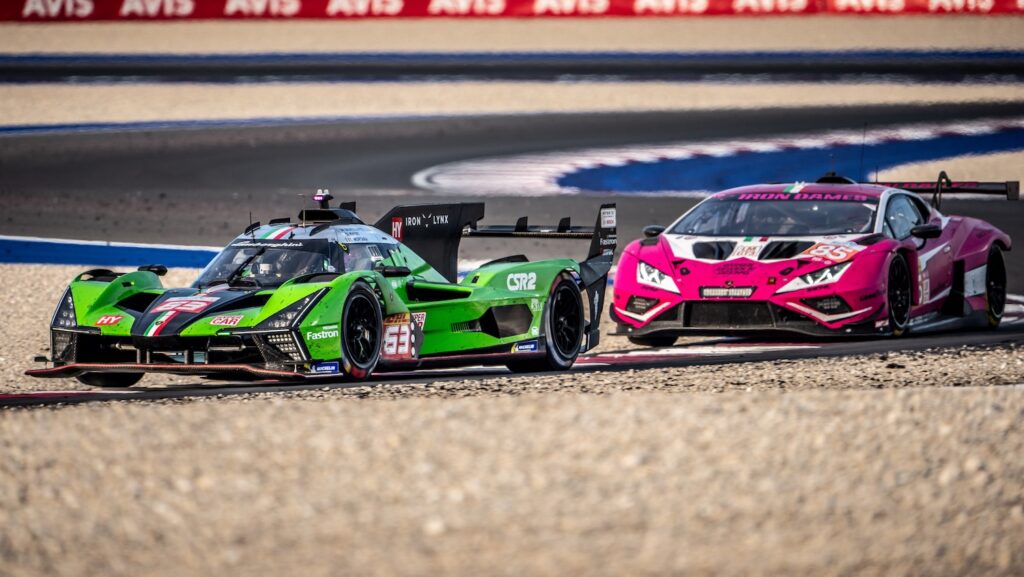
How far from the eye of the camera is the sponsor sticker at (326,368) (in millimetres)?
9383

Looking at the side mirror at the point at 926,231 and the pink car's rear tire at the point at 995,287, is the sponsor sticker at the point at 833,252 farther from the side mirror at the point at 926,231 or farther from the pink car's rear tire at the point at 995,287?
the pink car's rear tire at the point at 995,287

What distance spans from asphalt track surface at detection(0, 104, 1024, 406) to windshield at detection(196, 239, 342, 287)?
3.19 feet

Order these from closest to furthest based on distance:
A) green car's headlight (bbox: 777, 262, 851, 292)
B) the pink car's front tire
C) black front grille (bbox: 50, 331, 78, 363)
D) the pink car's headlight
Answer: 1. black front grille (bbox: 50, 331, 78, 363)
2. green car's headlight (bbox: 777, 262, 851, 292)
3. the pink car's headlight
4. the pink car's front tire

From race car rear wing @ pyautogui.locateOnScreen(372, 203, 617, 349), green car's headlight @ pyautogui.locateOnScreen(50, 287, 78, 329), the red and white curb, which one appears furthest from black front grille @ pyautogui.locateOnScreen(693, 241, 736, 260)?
the red and white curb

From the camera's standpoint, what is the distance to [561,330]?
11.6 metres

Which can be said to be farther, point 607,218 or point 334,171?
point 334,171

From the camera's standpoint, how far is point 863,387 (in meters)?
9.09

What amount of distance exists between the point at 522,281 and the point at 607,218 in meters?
1.25

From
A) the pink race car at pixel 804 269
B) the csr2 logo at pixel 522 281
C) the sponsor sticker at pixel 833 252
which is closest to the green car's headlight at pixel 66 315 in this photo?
the csr2 logo at pixel 522 281

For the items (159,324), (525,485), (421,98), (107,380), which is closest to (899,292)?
(159,324)

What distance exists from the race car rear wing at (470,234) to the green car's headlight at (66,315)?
2.46 metres

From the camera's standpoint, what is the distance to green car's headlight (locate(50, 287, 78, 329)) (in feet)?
32.0

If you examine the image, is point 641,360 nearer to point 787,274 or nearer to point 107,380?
point 787,274

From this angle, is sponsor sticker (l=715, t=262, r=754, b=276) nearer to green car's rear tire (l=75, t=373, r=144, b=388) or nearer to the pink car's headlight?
the pink car's headlight
